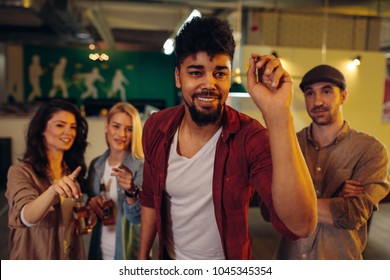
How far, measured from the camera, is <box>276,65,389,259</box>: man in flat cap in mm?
1039

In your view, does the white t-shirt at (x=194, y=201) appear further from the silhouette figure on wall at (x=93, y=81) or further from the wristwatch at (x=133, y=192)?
the silhouette figure on wall at (x=93, y=81)

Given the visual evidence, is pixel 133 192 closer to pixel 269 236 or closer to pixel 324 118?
pixel 269 236

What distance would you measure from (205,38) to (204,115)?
0.20m

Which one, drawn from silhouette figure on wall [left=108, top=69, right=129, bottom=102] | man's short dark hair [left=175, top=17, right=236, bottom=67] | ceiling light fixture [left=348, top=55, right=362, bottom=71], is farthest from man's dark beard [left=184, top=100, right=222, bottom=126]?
silhouette figure on wall [left=108, top=69, right=129, bottom=102]

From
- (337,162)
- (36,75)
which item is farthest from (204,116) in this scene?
(36,75)

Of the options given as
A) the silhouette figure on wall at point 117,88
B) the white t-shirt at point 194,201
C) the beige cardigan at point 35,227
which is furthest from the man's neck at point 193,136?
the silhouette figure on wall at point 117,88

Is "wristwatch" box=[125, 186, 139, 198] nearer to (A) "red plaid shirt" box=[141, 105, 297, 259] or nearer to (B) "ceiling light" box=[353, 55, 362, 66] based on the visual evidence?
(A) "red plaid shirt" box=[141, 105, 297, 259]

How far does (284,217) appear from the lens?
72 centimetres

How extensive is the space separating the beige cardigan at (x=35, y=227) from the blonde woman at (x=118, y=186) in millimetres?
87

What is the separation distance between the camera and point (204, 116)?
0.87 m

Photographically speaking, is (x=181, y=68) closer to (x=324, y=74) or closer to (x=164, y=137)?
(x=164, y=137)

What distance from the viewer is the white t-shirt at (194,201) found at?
2.97ft
